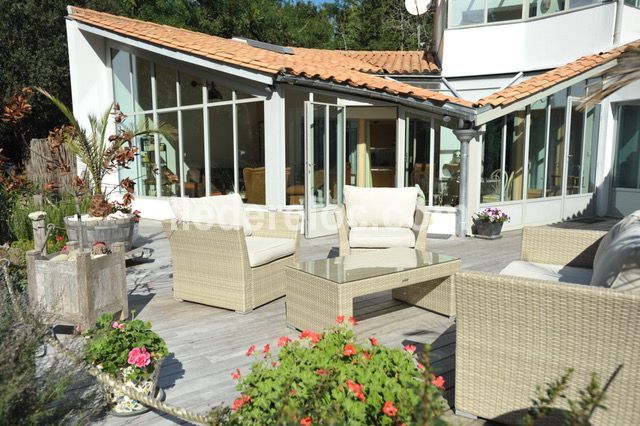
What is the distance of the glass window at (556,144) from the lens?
10031 mm

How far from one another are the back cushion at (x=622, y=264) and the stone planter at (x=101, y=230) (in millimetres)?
5738

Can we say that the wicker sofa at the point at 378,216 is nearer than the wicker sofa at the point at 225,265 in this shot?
No

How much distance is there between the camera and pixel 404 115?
9.08 metres

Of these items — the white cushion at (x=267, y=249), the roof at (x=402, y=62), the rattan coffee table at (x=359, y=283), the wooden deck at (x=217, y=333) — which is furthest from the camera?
the roof at (x=402, y=62)

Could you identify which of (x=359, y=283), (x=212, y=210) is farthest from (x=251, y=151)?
(x=359, y=283)

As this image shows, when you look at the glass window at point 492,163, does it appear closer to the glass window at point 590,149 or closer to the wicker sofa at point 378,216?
the glass window at point 590,149

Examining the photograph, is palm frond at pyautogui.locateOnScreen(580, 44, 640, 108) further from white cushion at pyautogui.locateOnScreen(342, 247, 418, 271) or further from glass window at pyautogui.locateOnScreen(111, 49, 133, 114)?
glass window at pyautogui.locateOnScreen(111, 49, 133, 114)

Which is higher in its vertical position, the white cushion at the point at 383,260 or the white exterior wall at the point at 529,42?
the white exterior wall at the point at 529,42

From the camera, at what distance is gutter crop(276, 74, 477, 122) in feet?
26.6

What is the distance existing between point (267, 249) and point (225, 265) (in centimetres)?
44

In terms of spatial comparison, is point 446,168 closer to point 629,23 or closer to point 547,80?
point 547,80

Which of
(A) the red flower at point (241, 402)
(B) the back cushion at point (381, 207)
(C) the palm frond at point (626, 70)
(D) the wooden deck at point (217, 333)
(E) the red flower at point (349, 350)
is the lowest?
(D) the wooden deck at point (217, 333)

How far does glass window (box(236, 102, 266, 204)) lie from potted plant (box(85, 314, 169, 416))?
6.26m

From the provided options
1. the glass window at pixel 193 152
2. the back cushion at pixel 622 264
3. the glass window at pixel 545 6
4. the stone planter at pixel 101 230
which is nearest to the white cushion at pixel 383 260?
the back cushion at pixel 622 264
